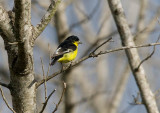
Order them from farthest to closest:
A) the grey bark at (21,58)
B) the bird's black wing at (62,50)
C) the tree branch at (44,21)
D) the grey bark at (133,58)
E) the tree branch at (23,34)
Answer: the bird's black wing at (62,50) → the grey bark at (133,58) → the tree branch at (44,21) → the grey bark at (21,58) → the tree branch at (23,34)

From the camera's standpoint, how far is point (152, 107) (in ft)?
12.2

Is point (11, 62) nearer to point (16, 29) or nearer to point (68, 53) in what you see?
point (16, 29)

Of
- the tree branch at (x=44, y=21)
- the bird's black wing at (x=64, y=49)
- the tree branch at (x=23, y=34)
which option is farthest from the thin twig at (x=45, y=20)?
the bird's black wing at (x=64, y=49)

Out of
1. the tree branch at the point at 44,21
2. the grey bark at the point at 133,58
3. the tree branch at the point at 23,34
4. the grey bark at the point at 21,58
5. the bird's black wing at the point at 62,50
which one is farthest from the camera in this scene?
the bird's black wing at the point at 62,50

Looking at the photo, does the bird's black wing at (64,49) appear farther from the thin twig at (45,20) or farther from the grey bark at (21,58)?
the grey bark at (21,58)

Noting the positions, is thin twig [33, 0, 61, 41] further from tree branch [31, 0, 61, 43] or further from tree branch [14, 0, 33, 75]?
tree branch [14, 0, 33, 75]

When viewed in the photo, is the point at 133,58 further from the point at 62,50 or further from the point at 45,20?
the point at 45,20

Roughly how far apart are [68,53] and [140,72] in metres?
1.24

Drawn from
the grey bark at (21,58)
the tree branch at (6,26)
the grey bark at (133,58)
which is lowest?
the grey bark at (133,58)

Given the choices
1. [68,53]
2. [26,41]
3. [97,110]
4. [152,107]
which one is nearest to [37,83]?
[26,41]

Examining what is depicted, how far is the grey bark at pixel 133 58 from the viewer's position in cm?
378

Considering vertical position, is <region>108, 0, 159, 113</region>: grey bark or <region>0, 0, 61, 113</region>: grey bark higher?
<region>0, 0, 61, 113</region>: grey bark

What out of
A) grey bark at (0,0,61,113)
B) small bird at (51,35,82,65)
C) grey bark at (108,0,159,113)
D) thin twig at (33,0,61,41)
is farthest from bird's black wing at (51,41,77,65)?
Result: grey bark at (0,0,61,113)

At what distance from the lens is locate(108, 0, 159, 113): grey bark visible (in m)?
3.78
